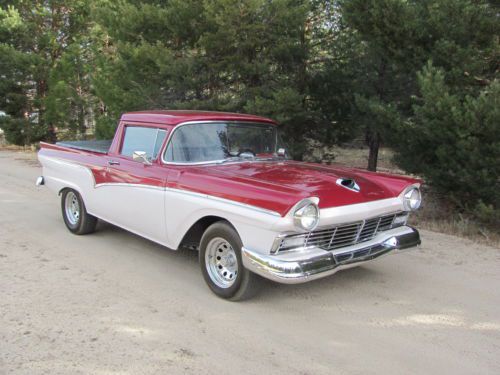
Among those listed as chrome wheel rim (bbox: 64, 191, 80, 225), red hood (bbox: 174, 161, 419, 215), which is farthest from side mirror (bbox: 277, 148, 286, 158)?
chrome wheel rim (bbox: 64, 191, 80, 225)

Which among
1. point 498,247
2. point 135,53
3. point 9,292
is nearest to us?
point 9,292

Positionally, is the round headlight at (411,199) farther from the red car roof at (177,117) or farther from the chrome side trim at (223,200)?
the red car roof at (177,117)

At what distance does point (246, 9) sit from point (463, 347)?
7.72 metres

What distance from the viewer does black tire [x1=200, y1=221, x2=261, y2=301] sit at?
4.09 metres

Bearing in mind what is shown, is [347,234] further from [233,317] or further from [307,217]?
[233,317]

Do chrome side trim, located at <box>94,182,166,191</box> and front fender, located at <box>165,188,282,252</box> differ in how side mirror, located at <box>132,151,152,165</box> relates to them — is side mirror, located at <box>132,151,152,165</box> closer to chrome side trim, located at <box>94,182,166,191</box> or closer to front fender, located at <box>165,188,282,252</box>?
→ chrome side trim, located at <box>94,182,166,191</box>

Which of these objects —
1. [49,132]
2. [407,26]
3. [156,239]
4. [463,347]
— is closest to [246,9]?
[407,26]

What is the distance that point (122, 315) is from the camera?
156 inches

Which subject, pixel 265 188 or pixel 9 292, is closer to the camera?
pixel 265 188

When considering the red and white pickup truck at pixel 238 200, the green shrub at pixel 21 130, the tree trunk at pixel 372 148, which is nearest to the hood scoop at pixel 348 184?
the red and white pickup truck at pixel 238 200

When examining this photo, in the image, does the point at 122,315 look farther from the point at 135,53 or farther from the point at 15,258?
the point at 135,53

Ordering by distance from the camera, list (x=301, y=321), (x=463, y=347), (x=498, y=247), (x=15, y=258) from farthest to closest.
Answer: (x=498, y=247)
(x=15, y=258)
(x=301, y=321)
(x=463, y=347)

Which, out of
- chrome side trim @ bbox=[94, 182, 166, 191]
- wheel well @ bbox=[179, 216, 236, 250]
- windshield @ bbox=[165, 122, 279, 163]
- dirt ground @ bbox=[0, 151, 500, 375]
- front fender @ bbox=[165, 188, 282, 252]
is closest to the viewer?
dirt ground @ bbox=[0, 151, 500, 375]

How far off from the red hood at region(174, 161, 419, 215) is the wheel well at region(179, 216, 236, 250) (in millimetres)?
337
